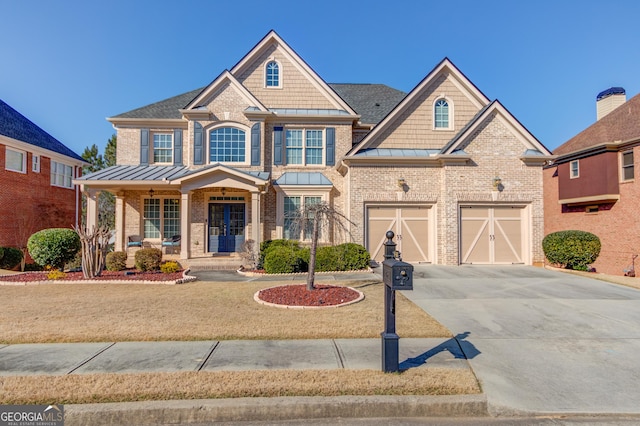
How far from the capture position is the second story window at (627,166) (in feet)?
50.1

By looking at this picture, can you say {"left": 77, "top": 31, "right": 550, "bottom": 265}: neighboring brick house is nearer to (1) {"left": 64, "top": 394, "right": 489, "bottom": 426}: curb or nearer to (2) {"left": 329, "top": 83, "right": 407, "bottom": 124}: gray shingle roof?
(2) {"left": 329, "top": 83, "right": 407, "bottom": 124}: gray shingle roof

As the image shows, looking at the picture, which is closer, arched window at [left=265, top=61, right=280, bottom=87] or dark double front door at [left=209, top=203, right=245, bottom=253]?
dark double front door at [left=209, top=203, right=245, bottom=253]

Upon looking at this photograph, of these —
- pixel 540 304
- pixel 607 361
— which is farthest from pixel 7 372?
pixel 540 304

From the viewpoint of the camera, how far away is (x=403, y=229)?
14.2m

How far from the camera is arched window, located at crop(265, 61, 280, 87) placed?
16203 millimetres

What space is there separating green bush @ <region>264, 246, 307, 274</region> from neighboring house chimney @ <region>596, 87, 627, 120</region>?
23.3 metres

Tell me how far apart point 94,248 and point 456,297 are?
11514 mm

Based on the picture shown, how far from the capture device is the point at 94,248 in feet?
35.5

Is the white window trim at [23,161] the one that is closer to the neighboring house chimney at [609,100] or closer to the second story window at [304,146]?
the second story window at [304,146]

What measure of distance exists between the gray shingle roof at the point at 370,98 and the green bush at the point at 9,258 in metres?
18.0

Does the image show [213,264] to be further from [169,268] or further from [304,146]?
[304,146]

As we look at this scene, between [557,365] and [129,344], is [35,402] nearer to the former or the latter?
[129,344]

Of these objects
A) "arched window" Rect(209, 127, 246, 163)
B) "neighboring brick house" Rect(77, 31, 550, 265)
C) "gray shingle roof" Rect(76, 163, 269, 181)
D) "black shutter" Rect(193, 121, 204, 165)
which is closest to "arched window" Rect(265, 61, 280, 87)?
"neighboring brick house" Rect(77, 31, 550, 265)

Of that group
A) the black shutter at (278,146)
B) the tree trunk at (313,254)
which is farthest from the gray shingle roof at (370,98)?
the tree trunk at (313,254)
